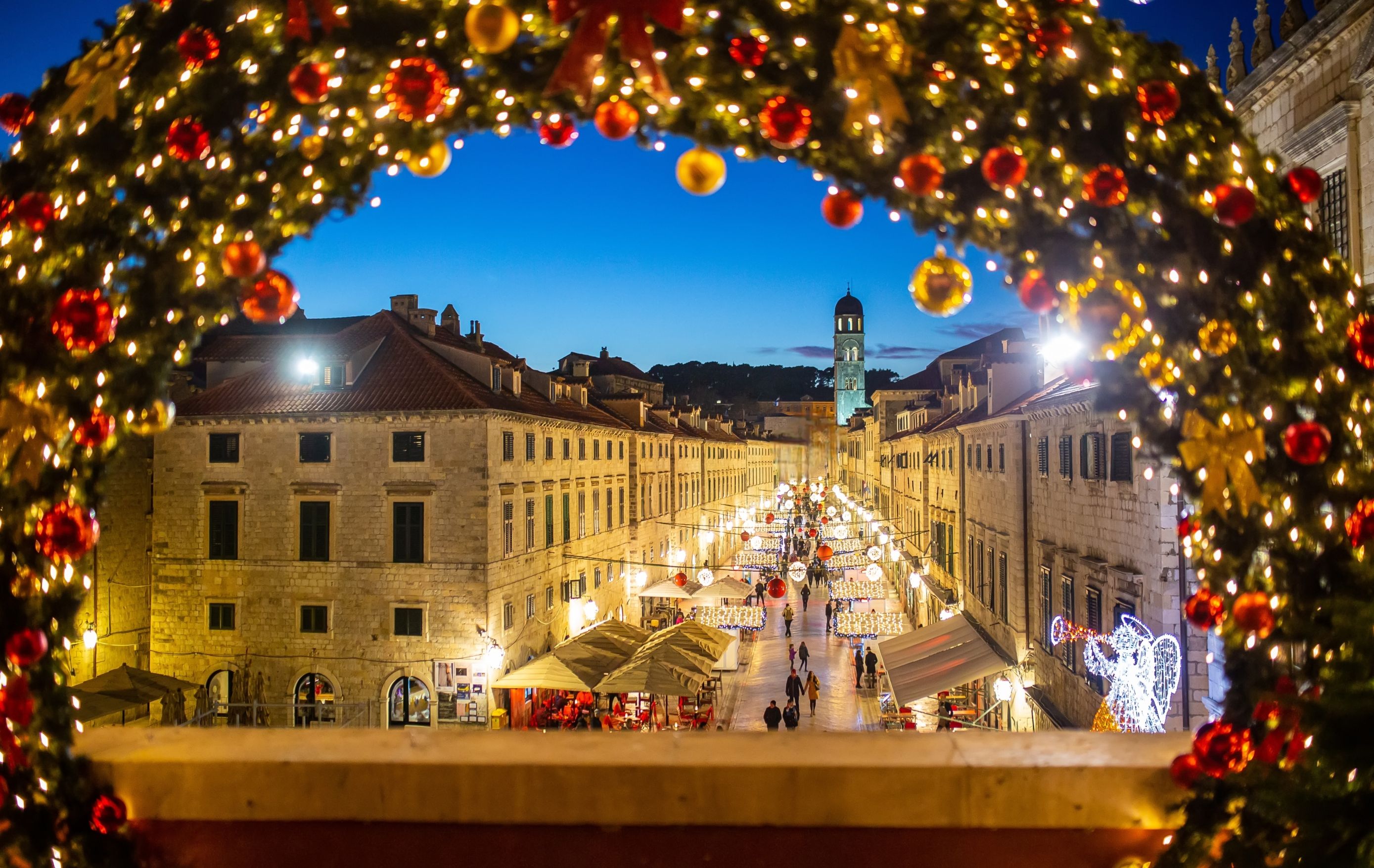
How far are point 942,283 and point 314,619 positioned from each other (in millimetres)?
23469

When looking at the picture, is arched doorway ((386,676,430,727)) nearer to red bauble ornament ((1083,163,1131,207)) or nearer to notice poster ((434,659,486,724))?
notice poster ((434,659,486,724))

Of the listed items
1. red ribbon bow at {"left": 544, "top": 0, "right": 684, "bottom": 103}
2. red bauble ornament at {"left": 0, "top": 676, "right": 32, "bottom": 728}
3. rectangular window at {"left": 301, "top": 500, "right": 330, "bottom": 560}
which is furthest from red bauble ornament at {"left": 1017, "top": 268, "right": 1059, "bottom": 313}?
rectangular window at {"left": 301, "top": 500, "right": 330, "bottom": 560}

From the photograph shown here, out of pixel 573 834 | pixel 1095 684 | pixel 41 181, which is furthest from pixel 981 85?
pixel 1095 684

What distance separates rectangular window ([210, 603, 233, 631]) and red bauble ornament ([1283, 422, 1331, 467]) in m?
26.3

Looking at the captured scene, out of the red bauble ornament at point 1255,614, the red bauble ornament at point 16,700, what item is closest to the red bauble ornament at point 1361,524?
the red bauble ornament at point 1255,614

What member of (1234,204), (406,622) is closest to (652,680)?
(406,622)

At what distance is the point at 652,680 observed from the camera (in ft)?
59.7

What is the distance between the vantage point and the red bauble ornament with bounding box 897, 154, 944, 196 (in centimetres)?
338

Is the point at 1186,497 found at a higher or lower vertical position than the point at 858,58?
lower

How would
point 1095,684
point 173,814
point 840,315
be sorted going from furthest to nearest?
point 840,315 → point 1095,684 → point 173,814

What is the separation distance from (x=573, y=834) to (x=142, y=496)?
26685 mm

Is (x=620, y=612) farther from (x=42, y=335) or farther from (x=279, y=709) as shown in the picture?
(x=42, y=335)

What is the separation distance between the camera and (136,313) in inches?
143

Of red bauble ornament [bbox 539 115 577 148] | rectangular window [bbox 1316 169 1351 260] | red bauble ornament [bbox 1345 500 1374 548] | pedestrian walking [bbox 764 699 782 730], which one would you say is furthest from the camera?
pedestrian walking [bbox 764 699 782 730]
